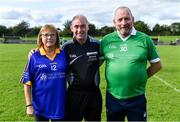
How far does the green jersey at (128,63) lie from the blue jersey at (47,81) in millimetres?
638

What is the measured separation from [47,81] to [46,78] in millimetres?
41

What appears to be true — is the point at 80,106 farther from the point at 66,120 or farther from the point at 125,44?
the point at 125,44

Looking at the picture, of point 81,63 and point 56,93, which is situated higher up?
point 81,63

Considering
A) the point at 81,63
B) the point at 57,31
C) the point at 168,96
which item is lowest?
the point at 168,96

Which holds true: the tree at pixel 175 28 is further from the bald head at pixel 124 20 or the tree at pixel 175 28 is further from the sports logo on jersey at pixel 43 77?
the sports logo on jersey at pixel 43 77

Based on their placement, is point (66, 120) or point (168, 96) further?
point (168, 96)

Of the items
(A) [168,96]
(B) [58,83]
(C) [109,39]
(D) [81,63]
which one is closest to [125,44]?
(C) [109,39]

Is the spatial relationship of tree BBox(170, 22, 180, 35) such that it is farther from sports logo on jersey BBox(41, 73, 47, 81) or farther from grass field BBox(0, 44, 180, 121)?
sports logo on jersey BBox(41, 73, 47, 81)

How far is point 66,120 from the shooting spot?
5.82 metres

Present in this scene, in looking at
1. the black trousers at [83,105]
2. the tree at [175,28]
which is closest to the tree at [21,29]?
the tree at [175,28]

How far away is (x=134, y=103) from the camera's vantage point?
5598 millimetres

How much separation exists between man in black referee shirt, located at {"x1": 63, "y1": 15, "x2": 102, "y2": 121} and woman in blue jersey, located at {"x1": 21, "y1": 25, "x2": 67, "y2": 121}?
125 mm

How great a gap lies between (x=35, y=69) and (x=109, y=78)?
3.23 ft

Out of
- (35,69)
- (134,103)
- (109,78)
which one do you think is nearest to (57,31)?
(35,69)
